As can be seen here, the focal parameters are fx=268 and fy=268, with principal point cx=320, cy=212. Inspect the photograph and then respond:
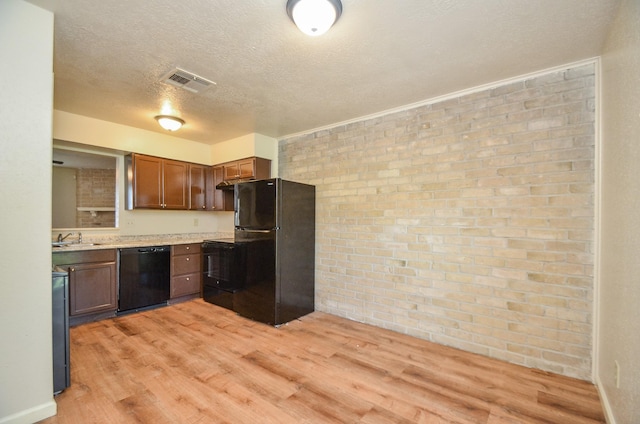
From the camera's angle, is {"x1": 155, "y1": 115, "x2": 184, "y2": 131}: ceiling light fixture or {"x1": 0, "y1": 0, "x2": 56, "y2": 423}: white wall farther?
{"x1": 155, "y1": 115, "x2": 184, "y2": 131}: ceiling light fixture

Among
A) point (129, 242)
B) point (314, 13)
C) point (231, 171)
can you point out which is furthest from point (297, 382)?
point (231, 171)

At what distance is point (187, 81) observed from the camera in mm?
2453

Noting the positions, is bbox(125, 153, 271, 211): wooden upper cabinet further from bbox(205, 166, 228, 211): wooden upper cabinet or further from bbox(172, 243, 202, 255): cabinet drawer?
bbox(172, 243, 202, 255): cabinet drawer

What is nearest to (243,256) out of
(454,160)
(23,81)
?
(23,81)

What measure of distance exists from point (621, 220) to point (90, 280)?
188 inches

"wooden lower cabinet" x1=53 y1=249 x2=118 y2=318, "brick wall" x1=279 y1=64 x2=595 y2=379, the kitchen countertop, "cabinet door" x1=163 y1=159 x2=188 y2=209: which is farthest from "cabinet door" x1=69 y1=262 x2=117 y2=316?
"brick wall" x1=279 y1=64 x2=595 y2=379

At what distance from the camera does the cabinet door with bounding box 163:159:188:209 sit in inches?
162

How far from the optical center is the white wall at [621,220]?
1308 millimetres

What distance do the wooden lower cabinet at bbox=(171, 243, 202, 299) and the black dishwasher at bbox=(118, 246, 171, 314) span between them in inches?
3.0

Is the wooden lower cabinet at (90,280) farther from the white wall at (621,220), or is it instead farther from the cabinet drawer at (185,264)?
the white wall at (621,220)

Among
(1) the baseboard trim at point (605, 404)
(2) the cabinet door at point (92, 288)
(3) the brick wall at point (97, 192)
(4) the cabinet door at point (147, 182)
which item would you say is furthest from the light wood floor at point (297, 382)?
(4) the cabinet door at point (147, 182)

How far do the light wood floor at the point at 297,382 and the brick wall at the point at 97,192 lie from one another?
5.19ft

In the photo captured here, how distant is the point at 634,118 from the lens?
1349 mm

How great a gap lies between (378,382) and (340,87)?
2.59 meters
